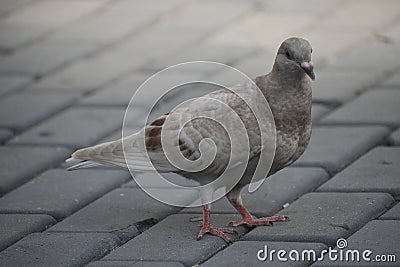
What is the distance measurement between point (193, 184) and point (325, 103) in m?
1.28

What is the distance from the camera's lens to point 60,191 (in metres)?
4.68

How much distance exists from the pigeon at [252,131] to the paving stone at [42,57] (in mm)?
2376

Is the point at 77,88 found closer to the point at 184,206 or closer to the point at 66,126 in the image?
the point at 66,126

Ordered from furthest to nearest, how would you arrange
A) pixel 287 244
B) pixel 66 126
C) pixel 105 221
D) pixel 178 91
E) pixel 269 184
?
pixel 178 91 → pixel 66 126 → pixel 269 184 → pixel 105 221 → pixel 287 244

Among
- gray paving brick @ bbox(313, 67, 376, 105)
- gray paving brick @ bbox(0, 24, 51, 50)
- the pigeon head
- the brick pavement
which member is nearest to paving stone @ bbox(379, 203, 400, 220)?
the brick pavement

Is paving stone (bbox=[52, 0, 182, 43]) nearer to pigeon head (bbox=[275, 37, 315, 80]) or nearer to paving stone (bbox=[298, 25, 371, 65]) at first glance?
paving stone (bbox=[298, 25, 371, 65])

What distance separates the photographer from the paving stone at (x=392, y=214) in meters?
4.09

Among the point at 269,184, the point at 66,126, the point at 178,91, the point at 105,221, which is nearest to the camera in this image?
the point at 105,221

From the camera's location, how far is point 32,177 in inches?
193

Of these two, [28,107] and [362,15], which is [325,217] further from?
[362,15]

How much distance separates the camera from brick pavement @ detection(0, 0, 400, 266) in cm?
401

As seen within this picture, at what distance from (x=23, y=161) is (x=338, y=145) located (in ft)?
5.04

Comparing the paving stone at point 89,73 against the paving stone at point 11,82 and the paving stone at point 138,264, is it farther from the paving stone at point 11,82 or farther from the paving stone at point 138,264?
the paving stone at point 138,264

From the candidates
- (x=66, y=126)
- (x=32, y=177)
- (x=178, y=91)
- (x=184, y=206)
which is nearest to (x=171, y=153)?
(x=184, y=206)
